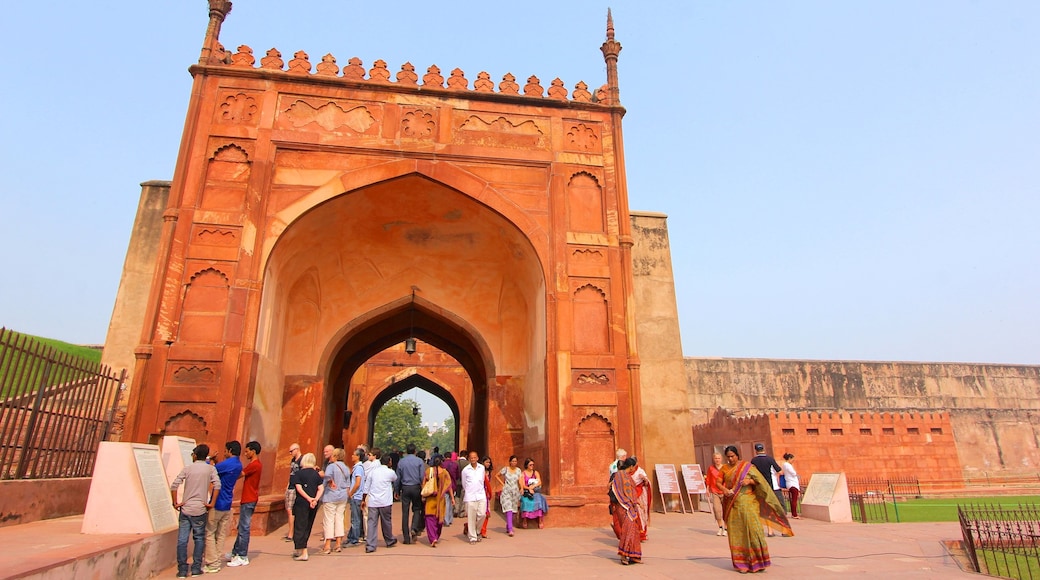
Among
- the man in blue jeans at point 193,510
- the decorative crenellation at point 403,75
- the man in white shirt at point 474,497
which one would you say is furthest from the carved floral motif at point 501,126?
the man in blue jeans at point 193,510

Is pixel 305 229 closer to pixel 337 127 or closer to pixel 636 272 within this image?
pixel 337 127

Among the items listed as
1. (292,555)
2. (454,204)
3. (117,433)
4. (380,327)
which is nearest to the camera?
(292,555)

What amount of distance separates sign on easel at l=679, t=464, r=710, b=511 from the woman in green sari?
199 inches

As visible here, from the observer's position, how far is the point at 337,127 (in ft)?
32.3

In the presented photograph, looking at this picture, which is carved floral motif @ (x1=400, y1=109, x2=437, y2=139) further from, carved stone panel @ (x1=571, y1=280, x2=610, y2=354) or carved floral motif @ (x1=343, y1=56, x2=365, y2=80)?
carved stone panel @ (x1=571, y1=280, x2=610, y2=354)

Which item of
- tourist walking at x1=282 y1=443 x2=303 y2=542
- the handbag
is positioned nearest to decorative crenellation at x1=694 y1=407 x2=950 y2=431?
the handbag

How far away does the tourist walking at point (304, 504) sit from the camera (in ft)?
18.9

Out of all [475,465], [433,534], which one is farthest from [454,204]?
[433,534]

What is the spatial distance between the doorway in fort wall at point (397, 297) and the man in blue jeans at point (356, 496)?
10.9ft

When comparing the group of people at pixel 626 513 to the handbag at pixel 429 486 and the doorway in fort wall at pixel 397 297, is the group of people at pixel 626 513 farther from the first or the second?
the doorway in fort wall at pixel 397 297

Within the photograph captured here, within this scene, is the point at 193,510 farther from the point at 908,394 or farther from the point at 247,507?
the point at 908,394

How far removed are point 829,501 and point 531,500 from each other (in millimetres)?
4701

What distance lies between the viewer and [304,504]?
5.95 metres

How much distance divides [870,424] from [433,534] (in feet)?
60.1
